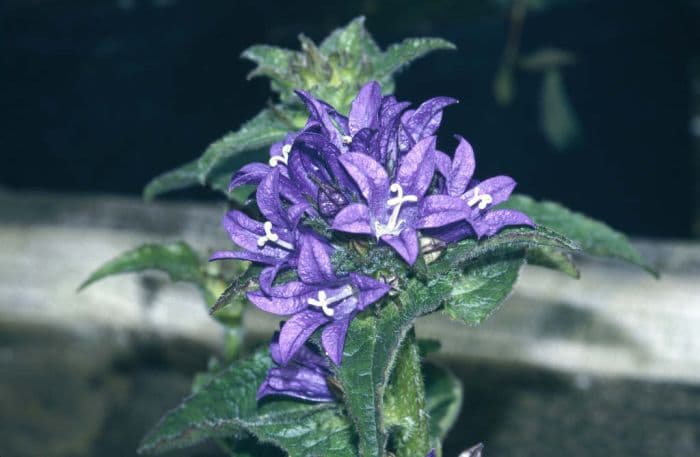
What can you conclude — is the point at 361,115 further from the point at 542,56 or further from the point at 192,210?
the point at 542,56

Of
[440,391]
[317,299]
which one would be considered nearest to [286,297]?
[317,299]

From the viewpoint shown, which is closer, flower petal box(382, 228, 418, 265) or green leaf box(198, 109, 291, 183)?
flower petal box(382, 228, 418, 265)

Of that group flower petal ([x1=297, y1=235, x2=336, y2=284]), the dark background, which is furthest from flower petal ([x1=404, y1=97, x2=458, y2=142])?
the dark background

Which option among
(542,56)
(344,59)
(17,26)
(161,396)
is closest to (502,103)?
(542,56)

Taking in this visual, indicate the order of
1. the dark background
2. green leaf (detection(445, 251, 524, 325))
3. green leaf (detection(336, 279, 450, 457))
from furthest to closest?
the dark background, green leaf (detection(445, 251, 524, 325)), green leaf (detection(336, 279, 450, 457))

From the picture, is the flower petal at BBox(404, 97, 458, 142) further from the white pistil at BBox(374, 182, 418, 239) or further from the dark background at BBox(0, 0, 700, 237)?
the dark background at BBox(0, 0, 700, 237)

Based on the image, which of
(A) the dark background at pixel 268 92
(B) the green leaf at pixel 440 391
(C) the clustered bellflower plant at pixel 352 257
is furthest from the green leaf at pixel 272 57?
(A) the dark background at pixel 268 92
